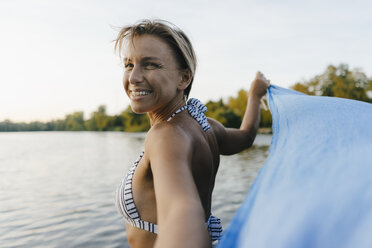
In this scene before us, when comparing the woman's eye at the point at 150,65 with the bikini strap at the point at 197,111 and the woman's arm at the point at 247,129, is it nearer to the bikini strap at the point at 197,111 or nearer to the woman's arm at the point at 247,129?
the bikini strap at the point at 197,111

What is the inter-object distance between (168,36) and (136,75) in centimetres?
26

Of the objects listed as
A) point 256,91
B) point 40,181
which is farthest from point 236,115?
point 256,91

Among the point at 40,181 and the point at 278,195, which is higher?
the point at 278,195

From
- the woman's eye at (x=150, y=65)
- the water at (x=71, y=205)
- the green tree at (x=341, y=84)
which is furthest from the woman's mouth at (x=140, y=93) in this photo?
the green tree at (x=341, y=84)

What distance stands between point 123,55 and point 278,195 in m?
1.17

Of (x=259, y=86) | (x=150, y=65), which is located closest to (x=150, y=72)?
(x=150, y=65)

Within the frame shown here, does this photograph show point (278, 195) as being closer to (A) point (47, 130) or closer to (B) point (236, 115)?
(B) point (236, 115)

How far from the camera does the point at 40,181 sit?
13688mm

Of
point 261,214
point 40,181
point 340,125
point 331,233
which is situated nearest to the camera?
point 331,233

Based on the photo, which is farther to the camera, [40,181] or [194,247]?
[40,181]

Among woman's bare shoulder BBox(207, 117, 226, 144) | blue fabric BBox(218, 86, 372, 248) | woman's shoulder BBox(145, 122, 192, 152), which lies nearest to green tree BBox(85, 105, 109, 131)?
woman's bare shoulder BBox(207, 117, 226, 144)

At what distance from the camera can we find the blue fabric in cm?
75

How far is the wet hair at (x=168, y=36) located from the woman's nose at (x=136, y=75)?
0.53 feet

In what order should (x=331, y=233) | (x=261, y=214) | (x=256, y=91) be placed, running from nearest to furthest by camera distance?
(x=331, y=233) → (x=261, y=214) → (x=256, y=91)
